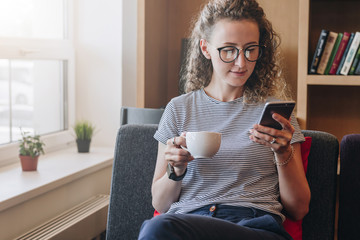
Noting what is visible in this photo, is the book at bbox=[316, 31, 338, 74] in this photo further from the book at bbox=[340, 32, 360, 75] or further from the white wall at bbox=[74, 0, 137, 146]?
the white wall at bbox=[74, 0, 137, 146]

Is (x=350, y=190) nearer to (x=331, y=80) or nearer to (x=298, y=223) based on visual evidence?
(x=298, y=223)

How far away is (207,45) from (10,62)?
4.24 ft

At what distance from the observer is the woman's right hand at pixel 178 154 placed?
137cm

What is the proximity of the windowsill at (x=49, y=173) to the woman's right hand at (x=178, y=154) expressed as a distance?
0.79 meters

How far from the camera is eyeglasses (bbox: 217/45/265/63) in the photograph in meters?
1.52

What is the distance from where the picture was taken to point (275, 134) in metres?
1.32

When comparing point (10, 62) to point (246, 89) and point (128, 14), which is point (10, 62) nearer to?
point (128, 14)

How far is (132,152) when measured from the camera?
1745mm

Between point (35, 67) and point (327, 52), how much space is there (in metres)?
1.55

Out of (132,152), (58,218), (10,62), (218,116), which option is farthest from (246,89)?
(10,62)

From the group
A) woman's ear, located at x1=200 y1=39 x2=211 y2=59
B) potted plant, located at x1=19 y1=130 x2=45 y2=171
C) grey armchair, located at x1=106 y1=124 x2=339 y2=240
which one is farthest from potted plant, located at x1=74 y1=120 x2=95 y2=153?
woman's ear, located at x1=200 y1=39 x2=211 y2=59

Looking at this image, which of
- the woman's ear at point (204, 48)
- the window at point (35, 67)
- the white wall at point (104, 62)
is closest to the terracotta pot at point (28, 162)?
the window at point (35, 67)

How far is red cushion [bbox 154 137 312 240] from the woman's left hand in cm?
20

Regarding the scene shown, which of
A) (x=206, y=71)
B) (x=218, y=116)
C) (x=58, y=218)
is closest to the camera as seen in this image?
(x=218, y=116)
